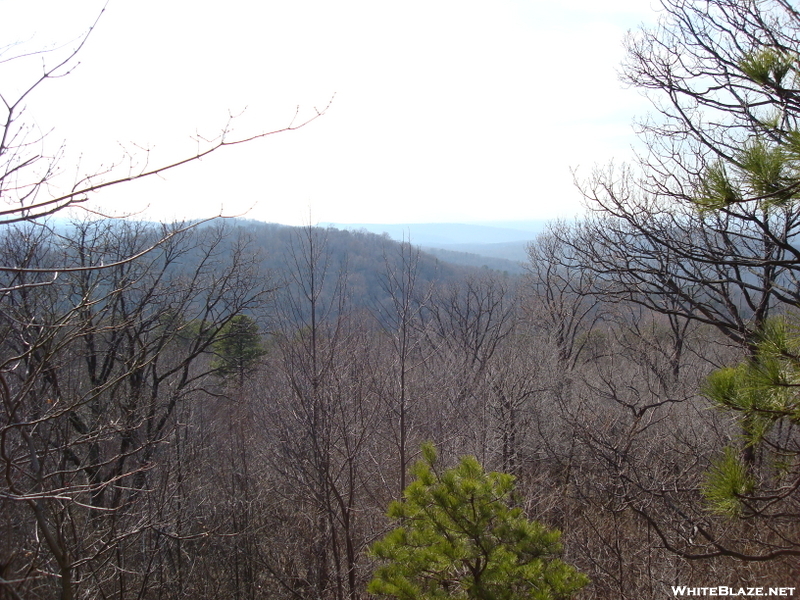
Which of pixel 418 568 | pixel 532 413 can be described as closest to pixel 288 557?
pixel 532 413

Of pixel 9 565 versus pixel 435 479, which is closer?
pixel 9 565

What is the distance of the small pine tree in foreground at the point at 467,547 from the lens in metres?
4.21

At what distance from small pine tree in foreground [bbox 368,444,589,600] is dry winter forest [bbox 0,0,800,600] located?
5 cm

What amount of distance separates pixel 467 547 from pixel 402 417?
2799mm

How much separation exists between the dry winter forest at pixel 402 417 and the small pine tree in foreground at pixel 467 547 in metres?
0.05

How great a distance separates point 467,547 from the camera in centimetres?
427

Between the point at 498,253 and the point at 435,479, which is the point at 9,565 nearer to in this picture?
the point at 435,479

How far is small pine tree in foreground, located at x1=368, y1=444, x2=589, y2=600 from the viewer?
4.21 m

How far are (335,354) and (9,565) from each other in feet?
19.4

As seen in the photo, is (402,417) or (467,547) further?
(402,417)

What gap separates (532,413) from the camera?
11.8 metres

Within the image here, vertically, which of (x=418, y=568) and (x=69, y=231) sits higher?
(x=69, y=231)

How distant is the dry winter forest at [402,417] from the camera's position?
2.71 meters

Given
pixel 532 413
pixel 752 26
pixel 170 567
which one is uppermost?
pixel 752 26
